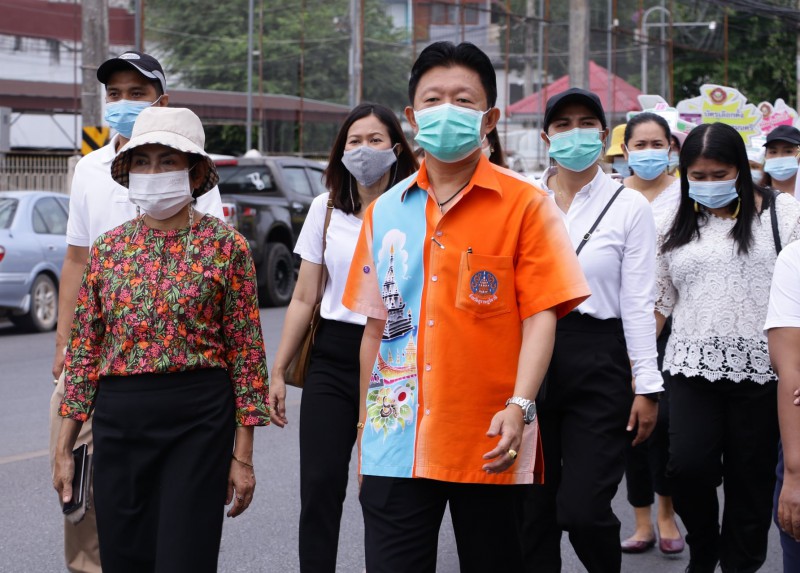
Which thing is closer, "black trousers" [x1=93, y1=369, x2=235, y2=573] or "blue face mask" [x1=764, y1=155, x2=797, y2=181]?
"black trousers" [x1=93, y1=369, x2=235, y2=573]

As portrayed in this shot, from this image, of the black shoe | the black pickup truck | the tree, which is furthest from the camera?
the tree

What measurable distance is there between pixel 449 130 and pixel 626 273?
5.18ft

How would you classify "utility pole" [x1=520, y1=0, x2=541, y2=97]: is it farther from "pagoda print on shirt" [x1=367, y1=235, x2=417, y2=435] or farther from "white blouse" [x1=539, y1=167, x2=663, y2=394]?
"pagoda print on shirt" [x1=367, y1=235, x2=417, y2=435]

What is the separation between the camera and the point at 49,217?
15617 mm

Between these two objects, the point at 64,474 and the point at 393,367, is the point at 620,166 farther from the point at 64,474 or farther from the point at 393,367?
the point at 64,474

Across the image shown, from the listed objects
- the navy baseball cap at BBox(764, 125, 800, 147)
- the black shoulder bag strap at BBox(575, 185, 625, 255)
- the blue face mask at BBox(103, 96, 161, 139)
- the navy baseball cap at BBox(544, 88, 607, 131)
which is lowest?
the black shoulder bag strap at BBox(575, 185, 625, 255)

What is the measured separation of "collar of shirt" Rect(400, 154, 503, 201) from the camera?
365 centimetres

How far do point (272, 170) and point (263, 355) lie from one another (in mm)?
14490

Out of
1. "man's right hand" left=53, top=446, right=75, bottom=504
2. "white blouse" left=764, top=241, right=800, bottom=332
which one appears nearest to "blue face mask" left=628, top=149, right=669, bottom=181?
"white blouse" left=764, top=241, right=800, bottom=332

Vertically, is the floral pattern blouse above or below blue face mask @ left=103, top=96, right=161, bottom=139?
below

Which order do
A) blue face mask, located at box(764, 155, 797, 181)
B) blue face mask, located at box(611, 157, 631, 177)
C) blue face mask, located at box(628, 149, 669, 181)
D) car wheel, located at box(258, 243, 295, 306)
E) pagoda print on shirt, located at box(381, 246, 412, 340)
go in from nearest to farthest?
pagoda print on shirt, located at box(381, 246, 412, 340)
blue face mask, located at box(628, 149, 669, 181)
blue face mask, located at box(764, 155, 797, 181)
blue face mask, located at box(611, 157, 631, 177)
car wheel, located at box(258, 243, 295, 306)

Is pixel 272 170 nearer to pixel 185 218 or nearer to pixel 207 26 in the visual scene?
pixel 185 218

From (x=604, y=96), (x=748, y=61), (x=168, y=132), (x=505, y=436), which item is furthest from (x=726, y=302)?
(x=748, y=61)

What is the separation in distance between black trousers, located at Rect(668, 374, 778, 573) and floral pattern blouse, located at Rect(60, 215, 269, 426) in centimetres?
207
